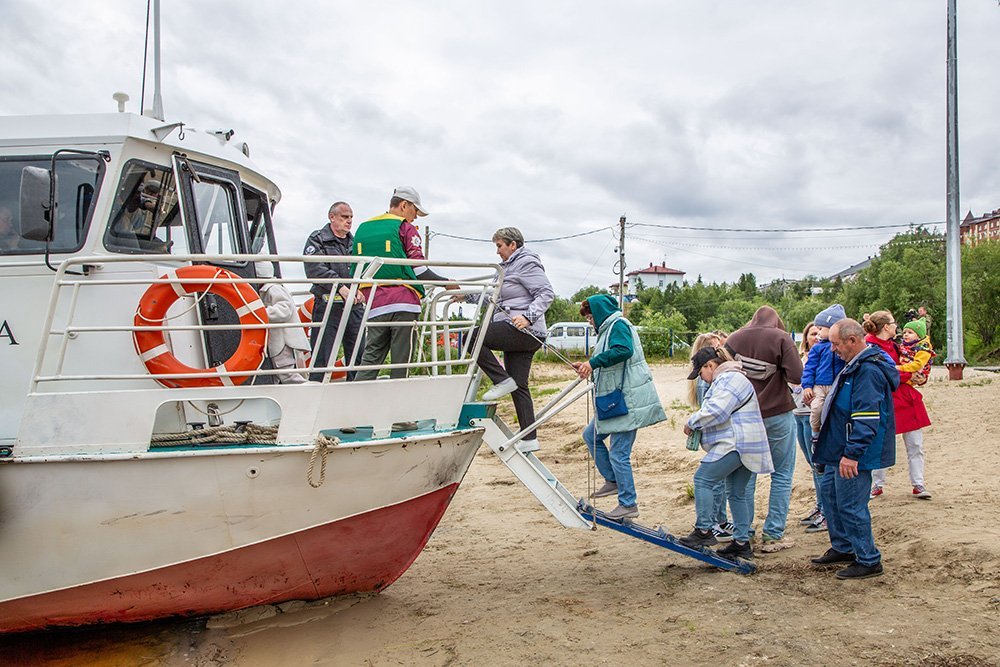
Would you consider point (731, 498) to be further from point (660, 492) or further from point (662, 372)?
point (662, 372)

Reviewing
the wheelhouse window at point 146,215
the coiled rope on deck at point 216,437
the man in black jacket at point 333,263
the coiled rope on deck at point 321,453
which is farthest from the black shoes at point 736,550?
the wheelhouse window at point 146,215

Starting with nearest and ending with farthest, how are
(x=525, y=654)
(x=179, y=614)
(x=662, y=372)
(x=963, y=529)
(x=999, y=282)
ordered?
(x=525, y=654)
(x=179, y=614)
(x=963, y=529)
(x=662, y=372)
(x=999, y=282)

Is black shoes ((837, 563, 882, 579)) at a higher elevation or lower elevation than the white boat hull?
lower

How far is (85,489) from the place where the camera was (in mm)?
4215

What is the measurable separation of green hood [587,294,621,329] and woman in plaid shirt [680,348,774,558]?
885 millimetres

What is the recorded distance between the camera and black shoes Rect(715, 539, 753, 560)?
5.58 m

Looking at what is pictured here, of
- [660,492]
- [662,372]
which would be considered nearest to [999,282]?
[662,372]

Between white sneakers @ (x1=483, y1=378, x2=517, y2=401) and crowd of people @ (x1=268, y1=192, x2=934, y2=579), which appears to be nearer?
crowd of people @ (x1=268, y1=192, x2=934, y2=579)

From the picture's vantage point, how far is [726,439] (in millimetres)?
5418

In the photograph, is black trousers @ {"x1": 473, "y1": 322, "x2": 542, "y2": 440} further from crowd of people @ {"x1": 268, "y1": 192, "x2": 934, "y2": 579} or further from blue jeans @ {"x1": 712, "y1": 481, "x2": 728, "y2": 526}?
blue jeans @ {"x1": 712, "y1": 481, "x2": 728, "y2": 526}

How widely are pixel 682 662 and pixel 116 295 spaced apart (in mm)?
3855

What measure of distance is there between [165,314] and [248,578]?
1.61m

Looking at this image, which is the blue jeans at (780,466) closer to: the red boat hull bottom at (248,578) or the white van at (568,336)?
the red boat hull bottom at (248,578)

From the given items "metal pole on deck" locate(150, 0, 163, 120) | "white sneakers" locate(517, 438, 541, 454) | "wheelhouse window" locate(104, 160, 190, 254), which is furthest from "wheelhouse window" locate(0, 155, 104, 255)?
"white sneakers" locate(517, 438, 541, 454)
